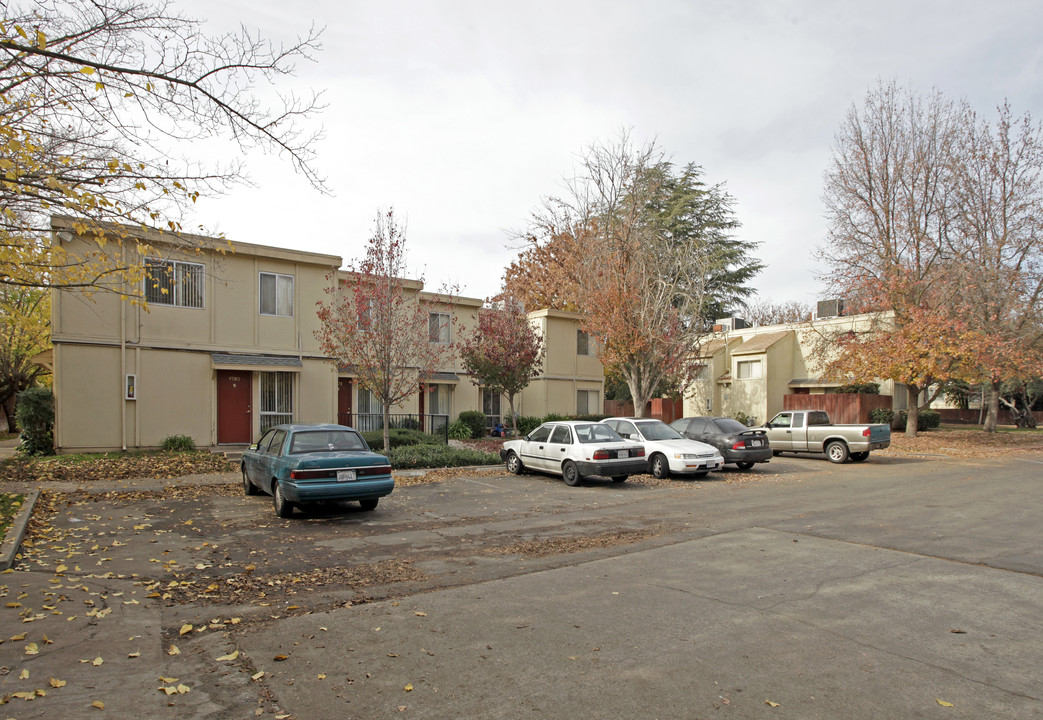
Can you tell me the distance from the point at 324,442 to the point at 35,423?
12795 mm

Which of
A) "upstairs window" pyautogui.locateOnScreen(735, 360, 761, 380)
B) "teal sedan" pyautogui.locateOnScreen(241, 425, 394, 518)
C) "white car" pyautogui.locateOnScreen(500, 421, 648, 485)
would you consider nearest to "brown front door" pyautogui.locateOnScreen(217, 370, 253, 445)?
"white car" pyautogui.locateOnScreen(500, 421, 648, 485)

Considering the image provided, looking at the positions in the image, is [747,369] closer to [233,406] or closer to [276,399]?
[276,399]

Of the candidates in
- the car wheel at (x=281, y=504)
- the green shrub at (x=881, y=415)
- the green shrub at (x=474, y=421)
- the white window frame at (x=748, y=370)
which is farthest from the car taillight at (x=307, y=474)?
the white window frame at (x=748, y=370)

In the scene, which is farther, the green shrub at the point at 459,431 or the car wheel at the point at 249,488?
the green shrub at the point at 459,431

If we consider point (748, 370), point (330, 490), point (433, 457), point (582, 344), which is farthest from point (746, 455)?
point (748, 370)

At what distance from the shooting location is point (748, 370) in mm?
40219

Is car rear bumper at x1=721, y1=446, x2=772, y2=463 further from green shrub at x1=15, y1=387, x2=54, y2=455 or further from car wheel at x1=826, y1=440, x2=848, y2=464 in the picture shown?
green shrub at x1=15, y1=387, x2=54, y2=455

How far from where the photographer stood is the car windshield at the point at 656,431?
17703 millimetres

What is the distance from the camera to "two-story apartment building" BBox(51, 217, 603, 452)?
1839cm

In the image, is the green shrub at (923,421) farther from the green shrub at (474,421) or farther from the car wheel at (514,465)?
the car wheel at (514,465)

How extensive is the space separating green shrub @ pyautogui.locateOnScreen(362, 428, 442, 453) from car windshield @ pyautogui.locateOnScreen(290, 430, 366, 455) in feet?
26.0

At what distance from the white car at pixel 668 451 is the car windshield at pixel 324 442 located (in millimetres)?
7566

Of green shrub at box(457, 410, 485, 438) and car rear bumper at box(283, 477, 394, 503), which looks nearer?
car rear bumper at box(283, 477, 394, 503)

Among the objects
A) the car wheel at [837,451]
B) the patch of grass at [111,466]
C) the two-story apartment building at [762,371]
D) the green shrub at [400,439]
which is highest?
the two-story apartment building at [762,371]
